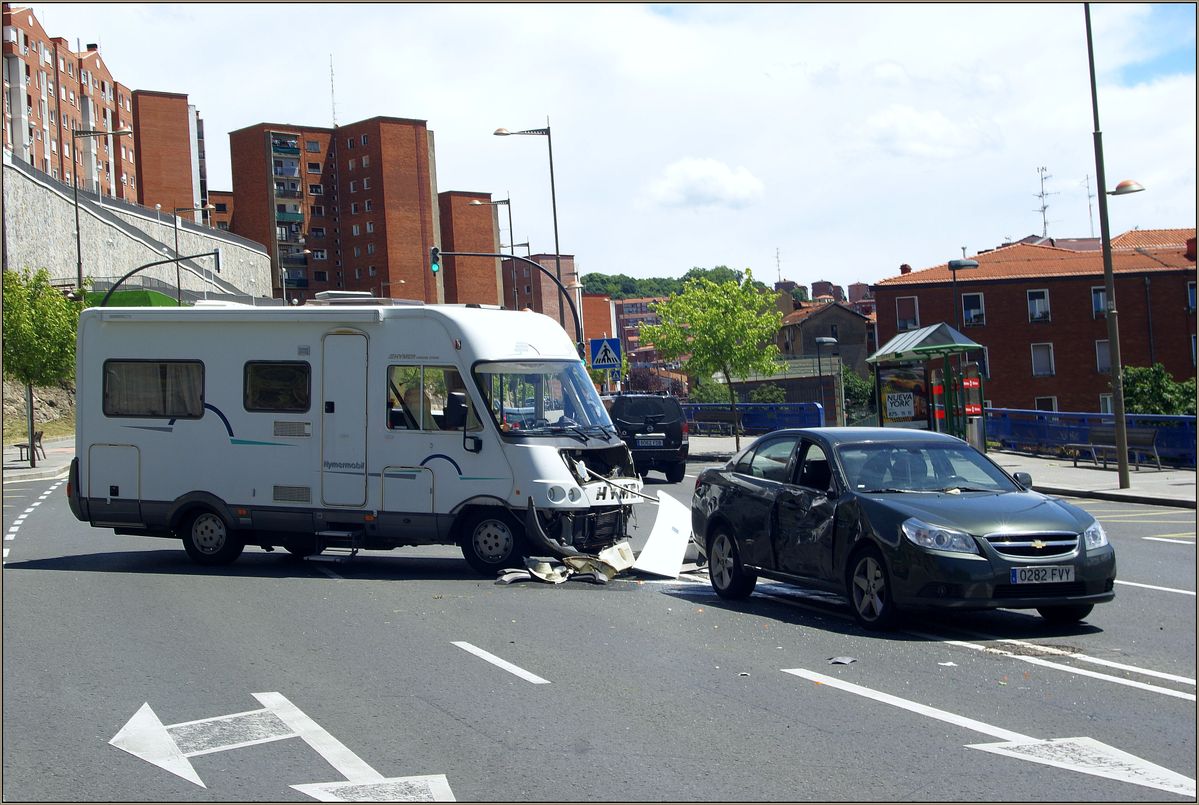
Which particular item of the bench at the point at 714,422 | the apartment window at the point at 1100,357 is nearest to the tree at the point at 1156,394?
the bench at the point at 714,422

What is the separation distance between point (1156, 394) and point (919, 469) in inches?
1629

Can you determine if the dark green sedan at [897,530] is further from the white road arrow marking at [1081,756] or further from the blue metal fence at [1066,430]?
the blue metal fence at [1066,430]

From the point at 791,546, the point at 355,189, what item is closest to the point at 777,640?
the point at 791,546

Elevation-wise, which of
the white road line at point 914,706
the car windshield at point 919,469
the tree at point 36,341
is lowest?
the white road line at point 914,706

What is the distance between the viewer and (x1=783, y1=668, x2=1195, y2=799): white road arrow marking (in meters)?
5.58

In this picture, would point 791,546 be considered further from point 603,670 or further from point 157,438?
point 157,438

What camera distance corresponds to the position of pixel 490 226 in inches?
5782

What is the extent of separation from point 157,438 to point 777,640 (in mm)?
8814

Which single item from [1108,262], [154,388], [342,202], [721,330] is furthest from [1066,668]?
[342,202]

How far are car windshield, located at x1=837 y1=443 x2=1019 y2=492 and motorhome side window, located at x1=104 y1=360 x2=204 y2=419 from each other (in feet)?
27.1

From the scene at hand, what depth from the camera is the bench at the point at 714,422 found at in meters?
46.8

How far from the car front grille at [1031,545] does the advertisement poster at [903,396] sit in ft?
67.1

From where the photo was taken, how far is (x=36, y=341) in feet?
138

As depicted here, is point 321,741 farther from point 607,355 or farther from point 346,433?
point 607,355
